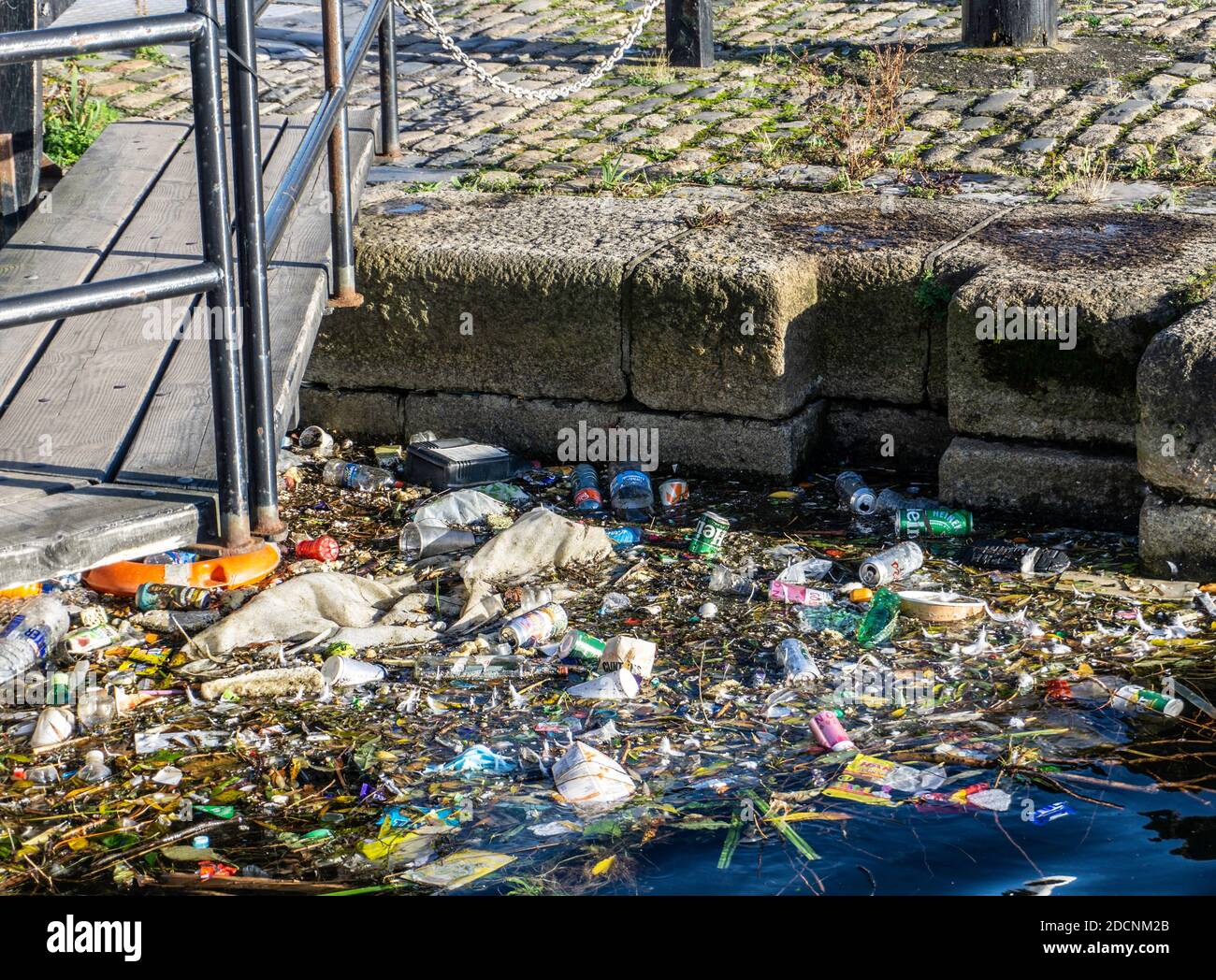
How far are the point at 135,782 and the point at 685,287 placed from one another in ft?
6.99

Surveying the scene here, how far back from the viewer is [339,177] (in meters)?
4.13

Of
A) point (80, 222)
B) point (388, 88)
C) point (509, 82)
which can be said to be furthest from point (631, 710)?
point (509, 82)

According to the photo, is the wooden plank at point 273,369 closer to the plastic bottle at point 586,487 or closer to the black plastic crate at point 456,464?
the black plastic crate at point 456,464

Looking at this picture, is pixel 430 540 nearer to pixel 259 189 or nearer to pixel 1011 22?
pixel 259 189

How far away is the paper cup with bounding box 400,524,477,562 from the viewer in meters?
4.10

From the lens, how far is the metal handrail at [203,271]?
280 centimetres

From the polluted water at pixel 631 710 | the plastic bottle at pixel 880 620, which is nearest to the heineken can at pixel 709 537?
the polluted water at pixel 631 710

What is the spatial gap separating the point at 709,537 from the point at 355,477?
122 centimetres

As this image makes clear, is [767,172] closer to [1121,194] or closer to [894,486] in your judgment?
[1121,194]

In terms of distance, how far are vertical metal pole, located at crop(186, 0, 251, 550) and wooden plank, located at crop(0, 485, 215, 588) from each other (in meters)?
0.07

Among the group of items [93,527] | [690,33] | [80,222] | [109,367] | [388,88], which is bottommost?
[93,527]

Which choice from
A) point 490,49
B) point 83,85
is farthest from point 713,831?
point 490,49

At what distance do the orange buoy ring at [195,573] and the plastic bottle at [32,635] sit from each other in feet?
0.58
